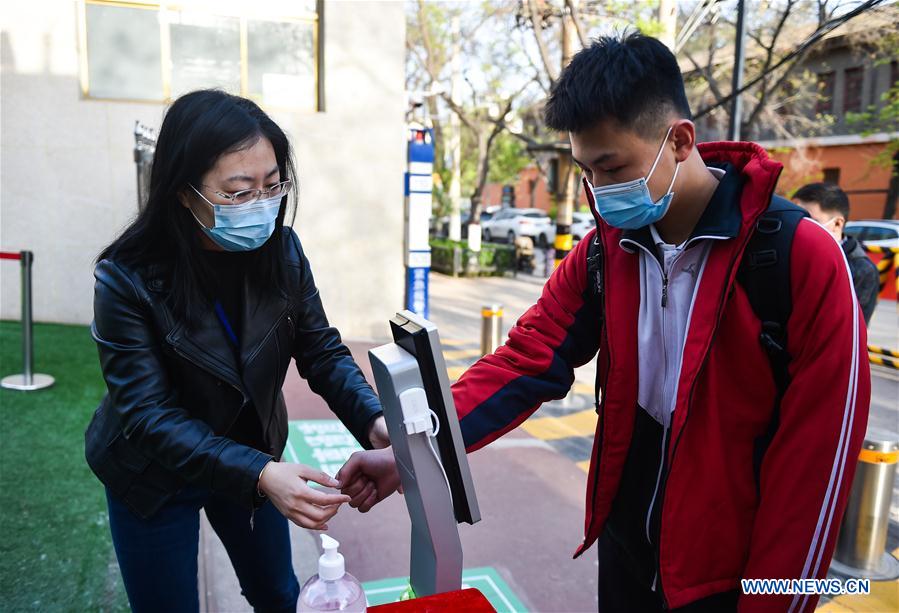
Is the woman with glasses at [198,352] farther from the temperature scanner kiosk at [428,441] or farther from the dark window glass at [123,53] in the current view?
the dark window glass at [123,53]

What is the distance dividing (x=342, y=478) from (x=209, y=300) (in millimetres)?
556

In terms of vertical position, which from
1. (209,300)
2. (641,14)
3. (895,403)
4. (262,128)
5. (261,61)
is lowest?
(895,403)

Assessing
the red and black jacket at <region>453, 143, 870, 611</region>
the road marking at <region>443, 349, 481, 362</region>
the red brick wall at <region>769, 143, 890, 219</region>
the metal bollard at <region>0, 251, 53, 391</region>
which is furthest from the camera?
the red brick wall at <region>769, 143, 890, 219</region>

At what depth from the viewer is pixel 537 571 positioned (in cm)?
336

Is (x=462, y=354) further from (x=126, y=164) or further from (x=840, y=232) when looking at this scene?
(x=840, y=232)

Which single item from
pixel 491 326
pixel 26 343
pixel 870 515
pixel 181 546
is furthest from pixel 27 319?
pixel 870 515

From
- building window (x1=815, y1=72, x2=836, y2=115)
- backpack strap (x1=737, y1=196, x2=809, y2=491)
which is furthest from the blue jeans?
building window (x1=815, y1=72, x2=836, y2=115)

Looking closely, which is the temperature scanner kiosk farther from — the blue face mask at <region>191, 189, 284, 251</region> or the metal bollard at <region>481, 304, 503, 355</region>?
the metal bollard at <region>481, 304, 503, 355</region>

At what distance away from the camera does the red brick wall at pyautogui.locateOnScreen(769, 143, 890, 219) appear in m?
22.4

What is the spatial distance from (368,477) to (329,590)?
0.41 meters

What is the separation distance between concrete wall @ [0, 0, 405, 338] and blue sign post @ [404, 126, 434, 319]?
0.43 m

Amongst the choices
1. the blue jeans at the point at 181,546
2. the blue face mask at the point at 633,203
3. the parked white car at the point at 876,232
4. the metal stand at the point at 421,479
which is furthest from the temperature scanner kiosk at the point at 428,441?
the parked white car at the point at 876,232

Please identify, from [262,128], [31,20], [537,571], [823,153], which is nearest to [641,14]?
[31,20]

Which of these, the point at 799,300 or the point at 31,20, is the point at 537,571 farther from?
the point at 31,20
